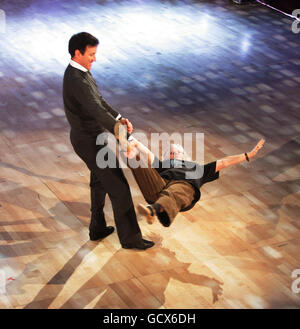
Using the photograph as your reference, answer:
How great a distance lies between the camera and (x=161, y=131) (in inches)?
229

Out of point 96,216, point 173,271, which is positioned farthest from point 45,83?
point 173,271

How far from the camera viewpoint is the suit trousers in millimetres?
3891

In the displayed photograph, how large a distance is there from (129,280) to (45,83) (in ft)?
11.1

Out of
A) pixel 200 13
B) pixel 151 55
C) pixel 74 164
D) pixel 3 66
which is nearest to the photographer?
pixel 74 164

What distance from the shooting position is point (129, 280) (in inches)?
152

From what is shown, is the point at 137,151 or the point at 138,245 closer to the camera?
the point at 137,151

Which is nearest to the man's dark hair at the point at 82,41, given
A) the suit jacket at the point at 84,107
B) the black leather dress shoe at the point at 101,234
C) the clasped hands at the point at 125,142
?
the suit jacket at the point at 84,107

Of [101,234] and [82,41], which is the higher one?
[82,41]

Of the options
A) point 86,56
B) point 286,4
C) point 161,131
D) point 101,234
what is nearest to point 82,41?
point 86,56

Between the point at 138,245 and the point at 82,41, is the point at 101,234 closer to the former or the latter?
the point at 138,245

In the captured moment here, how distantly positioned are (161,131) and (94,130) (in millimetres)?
1995

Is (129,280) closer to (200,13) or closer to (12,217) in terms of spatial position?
(12,217)

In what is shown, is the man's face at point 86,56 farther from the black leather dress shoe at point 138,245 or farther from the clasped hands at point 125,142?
the black leather dress shoe at point 138,245

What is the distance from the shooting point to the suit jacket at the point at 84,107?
3707 millimetres
